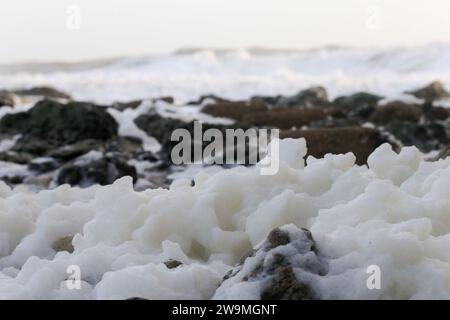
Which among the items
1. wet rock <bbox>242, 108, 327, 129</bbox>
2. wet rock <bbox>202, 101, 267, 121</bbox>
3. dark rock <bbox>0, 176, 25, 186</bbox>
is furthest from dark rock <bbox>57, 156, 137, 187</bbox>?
wet rock <bbox>202, 101, 267, 121</bbox>

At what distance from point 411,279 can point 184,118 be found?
954 cm

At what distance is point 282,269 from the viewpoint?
298 centimetres

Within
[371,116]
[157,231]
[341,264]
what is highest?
[371,116]

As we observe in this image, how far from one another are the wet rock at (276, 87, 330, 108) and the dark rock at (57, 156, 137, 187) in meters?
10.3

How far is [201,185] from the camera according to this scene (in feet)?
14.6

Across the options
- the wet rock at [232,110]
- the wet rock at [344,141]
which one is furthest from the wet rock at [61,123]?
the wet rock at [232,110]

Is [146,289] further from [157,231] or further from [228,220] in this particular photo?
[228,220]

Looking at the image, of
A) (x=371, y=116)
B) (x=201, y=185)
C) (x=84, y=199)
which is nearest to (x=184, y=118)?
(x=371, y=116)

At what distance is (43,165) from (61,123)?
210 cm

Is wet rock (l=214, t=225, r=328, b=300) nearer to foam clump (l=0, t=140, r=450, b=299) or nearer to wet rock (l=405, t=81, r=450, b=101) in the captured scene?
foam clump (l=0, t=140, r=450, b=299)

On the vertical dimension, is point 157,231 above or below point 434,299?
above

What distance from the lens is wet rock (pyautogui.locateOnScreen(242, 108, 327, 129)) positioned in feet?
44.0

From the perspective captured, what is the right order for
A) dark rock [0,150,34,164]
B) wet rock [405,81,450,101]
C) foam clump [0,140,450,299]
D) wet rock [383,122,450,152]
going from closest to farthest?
foam clump [0,140,450,299] < dark rock [0,150,34,164] < wet rock [383,122,450,152] < wet rock [405,81,450,101]
